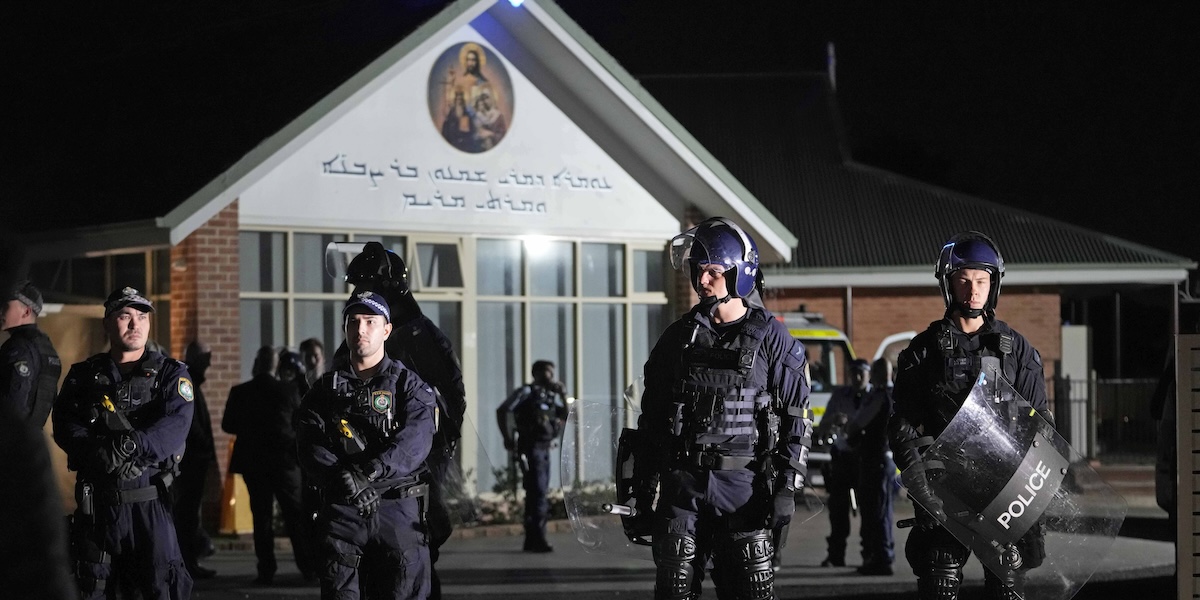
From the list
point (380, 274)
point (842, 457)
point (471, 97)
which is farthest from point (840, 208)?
point (380, 274)

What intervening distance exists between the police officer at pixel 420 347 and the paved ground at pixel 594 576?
7.28 feet

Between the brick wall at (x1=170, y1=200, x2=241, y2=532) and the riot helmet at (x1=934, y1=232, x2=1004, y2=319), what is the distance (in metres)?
9.26

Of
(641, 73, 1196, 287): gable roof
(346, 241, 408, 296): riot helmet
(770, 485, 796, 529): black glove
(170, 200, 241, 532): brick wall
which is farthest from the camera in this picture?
(641, 73, 1196, 287): gable roof

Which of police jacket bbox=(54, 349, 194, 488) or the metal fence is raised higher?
police jacket bbox=(54, 349, 194, 488)

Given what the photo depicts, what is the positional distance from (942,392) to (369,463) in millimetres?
2883

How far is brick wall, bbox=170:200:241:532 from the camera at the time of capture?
14.9 m

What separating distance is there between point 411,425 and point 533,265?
1061cm

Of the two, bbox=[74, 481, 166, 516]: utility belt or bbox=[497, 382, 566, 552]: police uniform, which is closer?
bbox=[74, 481, 166, 516]: utility belt

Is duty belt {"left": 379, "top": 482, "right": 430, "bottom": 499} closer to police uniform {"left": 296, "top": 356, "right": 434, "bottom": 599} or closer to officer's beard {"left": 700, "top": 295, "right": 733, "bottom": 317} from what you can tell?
police uniform {"left": 296, "top": 356, "right": 434, "bottom": 599}

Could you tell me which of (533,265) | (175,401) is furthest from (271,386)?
(533,265)

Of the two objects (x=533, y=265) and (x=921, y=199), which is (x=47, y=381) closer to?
(x=533, y=265)

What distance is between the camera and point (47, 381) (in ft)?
26.5

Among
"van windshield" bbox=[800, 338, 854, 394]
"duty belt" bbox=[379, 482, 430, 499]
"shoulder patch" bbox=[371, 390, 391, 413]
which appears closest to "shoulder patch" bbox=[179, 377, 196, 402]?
"shoulder patch" bbox=[371, 390, 391, 413]

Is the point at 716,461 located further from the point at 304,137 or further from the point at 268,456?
the point at 304,137
